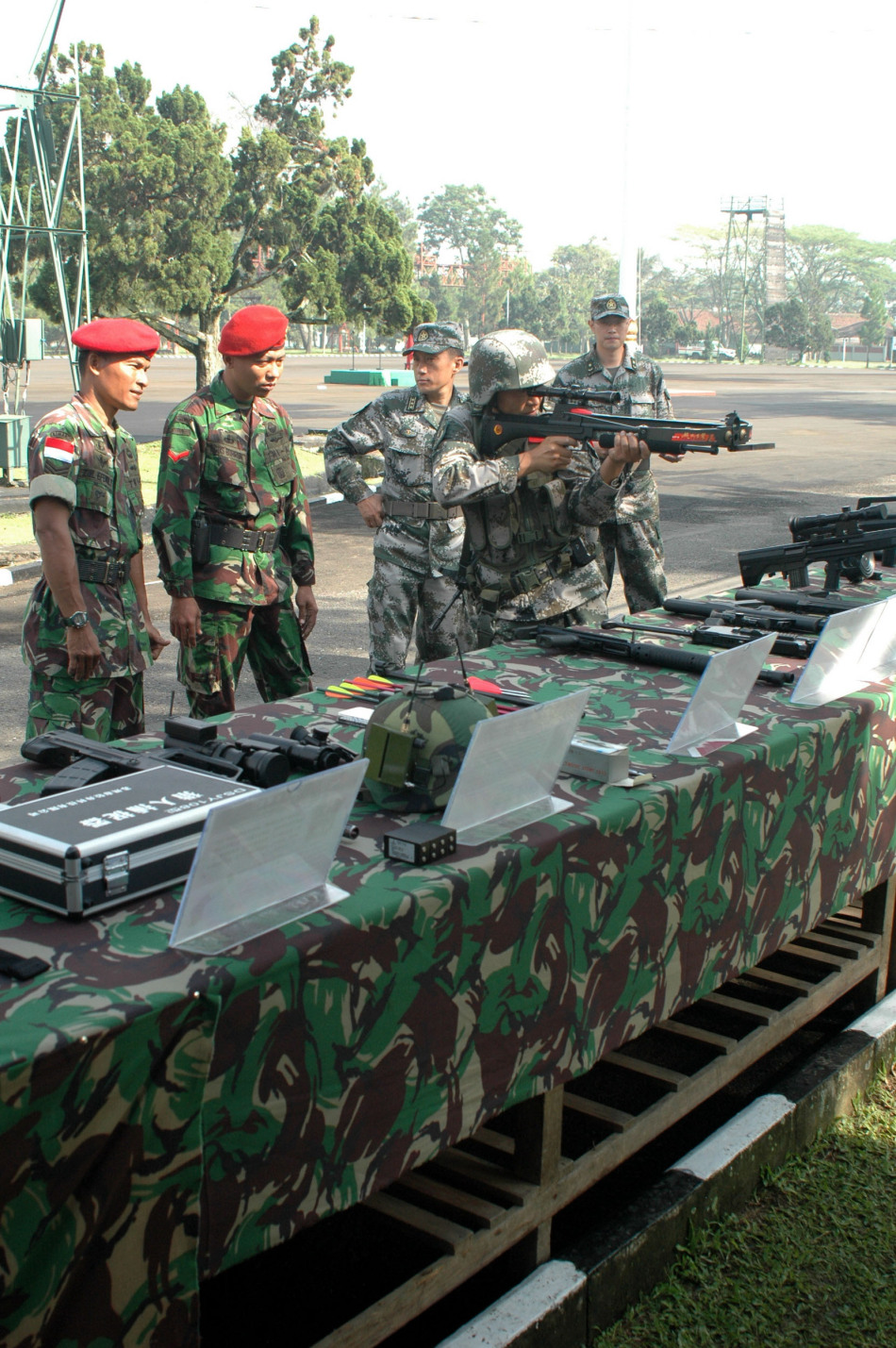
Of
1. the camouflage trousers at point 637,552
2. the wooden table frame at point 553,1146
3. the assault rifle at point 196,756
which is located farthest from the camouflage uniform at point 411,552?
the assault rifle at point 196,756

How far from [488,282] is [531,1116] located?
105 metres

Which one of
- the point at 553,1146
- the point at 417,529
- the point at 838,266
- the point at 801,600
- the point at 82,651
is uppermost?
the point at 838,266

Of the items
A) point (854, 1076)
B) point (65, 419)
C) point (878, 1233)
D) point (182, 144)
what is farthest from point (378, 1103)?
point (182, 144)

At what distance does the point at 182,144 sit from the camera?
18.6 meters

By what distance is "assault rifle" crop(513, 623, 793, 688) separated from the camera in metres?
3.08

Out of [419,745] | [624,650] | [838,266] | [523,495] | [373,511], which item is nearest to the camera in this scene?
[419,745]

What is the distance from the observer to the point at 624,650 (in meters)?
3.24

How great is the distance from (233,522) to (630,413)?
6.79 feet

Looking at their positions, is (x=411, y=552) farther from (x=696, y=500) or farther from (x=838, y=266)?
(x=838, y=266)

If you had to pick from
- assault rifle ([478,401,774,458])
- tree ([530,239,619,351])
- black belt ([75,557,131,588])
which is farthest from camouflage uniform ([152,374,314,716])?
tree ([530,239,619,351])


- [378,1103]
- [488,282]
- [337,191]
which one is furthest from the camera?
[488,282]

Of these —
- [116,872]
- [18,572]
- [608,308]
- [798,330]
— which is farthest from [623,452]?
[798,330]

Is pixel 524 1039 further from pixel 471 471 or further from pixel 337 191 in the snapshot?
pixel 337 191

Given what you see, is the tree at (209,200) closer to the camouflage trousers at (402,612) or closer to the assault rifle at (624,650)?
the camouflage trousers at (402,612)
